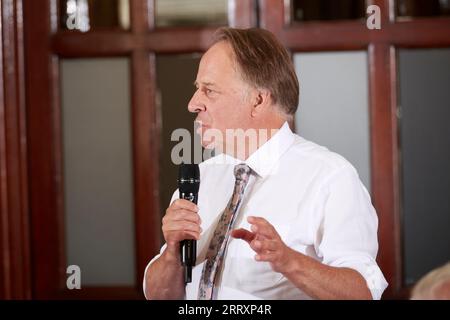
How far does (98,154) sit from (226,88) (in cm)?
50

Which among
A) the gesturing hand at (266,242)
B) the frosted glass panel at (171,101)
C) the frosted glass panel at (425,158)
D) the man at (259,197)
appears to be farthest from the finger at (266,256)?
the frosted glass panel at (425,158)

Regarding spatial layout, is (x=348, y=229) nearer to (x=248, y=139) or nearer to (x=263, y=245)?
(x=263, y=245)

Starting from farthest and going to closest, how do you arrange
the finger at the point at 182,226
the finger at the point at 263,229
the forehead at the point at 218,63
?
1. the forehead at the point at 218,63
2. the finger at the point at 182,226
3. the finger at the point at 263,229

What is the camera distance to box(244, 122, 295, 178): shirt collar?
177cm

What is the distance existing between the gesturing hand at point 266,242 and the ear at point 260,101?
332 mm

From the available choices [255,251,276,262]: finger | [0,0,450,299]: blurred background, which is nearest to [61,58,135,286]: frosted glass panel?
[0,0,450,299]: blurred background

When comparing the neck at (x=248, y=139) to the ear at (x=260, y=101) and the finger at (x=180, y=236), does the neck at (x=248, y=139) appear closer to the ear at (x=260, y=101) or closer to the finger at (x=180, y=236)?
the ear at (x=260, y=101)

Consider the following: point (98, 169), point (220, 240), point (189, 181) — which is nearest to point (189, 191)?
point (189, 181)

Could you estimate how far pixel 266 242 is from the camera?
1523 millimetres

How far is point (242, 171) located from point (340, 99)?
367 millimetres

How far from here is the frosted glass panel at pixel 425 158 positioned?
1.94 meters

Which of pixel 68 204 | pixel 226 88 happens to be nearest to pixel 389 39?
pixel 226 88

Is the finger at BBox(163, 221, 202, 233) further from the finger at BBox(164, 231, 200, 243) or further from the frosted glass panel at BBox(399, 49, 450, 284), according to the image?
the frosted glass panel at BBox(399, 49, 450, 284)

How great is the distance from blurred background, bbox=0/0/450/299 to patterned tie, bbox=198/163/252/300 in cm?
23
